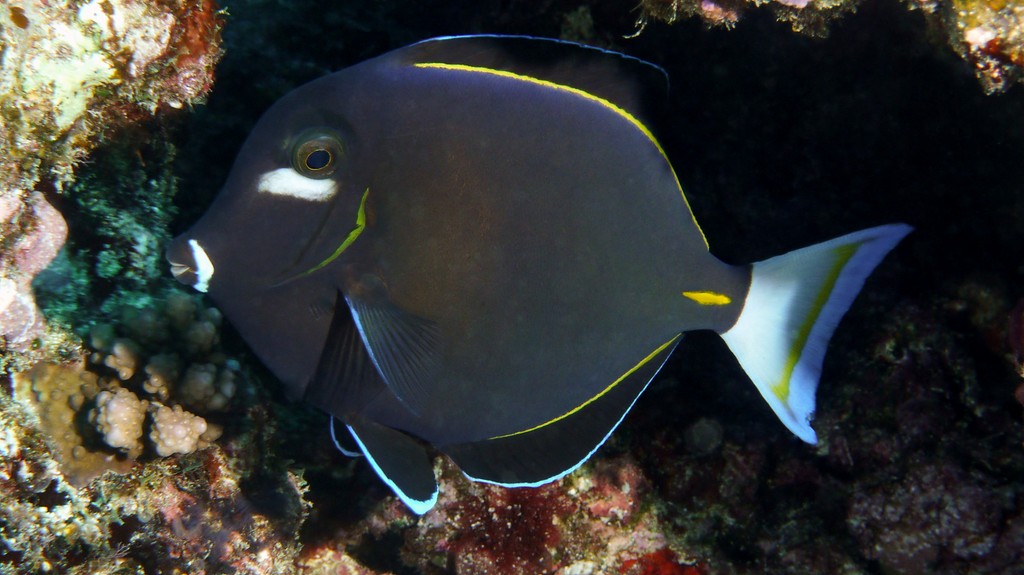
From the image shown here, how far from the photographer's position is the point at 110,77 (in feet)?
6.64

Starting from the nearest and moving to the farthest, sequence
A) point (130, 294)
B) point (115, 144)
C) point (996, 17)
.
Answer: point (996, 17) < point (115, 144) < point (130, 294)

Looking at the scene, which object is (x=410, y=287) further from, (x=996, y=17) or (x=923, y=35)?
(x=923, y=35)

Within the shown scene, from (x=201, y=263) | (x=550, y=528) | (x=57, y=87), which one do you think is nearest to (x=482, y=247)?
(x=201, y=263)

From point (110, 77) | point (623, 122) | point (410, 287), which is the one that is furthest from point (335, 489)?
point (623, 122)

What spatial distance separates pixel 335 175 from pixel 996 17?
195 cm

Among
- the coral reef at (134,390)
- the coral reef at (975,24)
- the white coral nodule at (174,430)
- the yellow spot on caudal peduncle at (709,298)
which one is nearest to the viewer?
the coral reef at (975,24)

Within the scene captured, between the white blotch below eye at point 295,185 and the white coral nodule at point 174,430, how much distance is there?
3.57 feet

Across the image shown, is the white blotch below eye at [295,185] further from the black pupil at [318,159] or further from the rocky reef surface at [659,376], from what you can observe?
the rocky reef surface at [659,376]

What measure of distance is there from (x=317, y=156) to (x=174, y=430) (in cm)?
129

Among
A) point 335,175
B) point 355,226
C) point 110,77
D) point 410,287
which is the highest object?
point 110,77

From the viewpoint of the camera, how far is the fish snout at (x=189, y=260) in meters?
1.98

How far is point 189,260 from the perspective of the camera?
78.3 inches

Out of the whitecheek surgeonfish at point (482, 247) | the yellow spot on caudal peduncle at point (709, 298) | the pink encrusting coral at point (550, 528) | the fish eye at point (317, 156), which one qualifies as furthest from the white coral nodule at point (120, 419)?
the yellow spot on caudal peduncle at point (709, 298)

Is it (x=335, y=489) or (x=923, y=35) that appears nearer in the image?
(x=923, y=35)
